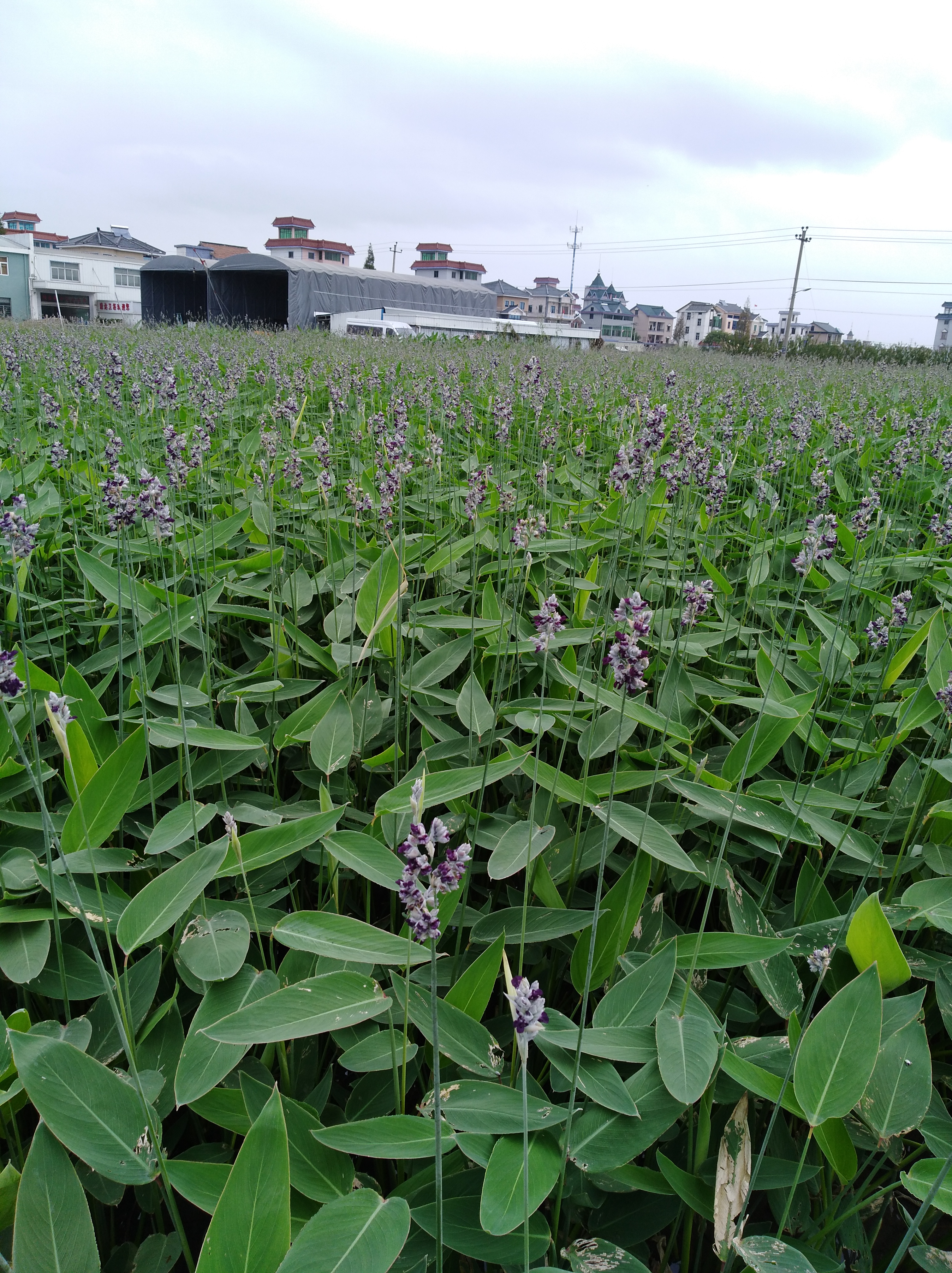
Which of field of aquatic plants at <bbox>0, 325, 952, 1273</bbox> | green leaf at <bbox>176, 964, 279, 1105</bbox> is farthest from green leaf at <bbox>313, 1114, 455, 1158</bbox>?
green leaf at <bbox>176, 964, 279, 1105</bbox>

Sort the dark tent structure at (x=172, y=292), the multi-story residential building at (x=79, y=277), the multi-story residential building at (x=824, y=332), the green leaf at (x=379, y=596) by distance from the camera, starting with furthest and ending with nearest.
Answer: the multi-story residential building at (x=824, y=332) → the multi-story residential building at (x=79, y=277) → the dark tent structure at (x=172, y=292) → the green leaf at (x=379, y=596)

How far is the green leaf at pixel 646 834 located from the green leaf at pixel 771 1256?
44 centimetres

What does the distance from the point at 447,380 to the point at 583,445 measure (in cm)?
253

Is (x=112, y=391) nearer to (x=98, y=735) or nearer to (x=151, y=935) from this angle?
(x=98, y=735)

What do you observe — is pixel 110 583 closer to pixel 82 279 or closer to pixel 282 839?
pixel 282 839

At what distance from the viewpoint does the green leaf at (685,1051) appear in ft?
2.85

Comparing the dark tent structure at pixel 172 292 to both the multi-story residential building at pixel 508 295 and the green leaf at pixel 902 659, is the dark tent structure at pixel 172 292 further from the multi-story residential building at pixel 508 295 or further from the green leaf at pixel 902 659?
the multi-story residential building at pixel 508 295

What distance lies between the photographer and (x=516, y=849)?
3.89ft

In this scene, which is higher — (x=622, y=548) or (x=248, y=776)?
(x=622, y=548)

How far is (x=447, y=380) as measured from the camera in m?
5.29

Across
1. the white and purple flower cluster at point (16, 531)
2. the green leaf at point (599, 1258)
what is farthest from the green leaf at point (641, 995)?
the white and purple flower cluster at point (16, 531)

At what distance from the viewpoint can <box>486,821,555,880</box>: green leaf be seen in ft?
3.68

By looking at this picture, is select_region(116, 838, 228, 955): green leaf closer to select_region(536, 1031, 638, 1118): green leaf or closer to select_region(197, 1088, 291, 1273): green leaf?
select_region(197, 1088, 291, 1273): green leaf

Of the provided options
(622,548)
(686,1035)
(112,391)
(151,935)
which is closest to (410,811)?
(151,935)
